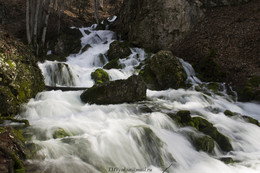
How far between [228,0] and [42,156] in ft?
60.8

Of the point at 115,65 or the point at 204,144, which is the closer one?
the point at 204,144

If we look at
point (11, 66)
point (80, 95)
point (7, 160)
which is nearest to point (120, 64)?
point (80, 95)

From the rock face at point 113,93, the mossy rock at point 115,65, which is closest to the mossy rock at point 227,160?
the rock face at point 113,93

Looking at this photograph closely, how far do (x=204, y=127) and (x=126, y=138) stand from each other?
2.89 metres

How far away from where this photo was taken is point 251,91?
923cm

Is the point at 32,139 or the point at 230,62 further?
the point at 230,62

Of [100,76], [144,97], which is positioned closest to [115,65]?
[100,76]

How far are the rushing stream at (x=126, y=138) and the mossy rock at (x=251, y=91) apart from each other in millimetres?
619

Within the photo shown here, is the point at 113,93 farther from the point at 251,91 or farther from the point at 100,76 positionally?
the point at 251,91

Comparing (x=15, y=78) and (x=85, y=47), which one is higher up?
(x=85, y=47)

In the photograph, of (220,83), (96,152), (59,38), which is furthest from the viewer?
(59,38)

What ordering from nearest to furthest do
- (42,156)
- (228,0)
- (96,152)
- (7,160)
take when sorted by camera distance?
1. (7,160)
2. (42,156)
3. (96,152)
4. (228,0)

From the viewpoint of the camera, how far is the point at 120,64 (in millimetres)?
14156

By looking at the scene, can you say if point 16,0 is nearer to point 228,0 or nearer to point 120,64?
point 120,64
